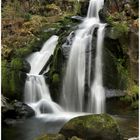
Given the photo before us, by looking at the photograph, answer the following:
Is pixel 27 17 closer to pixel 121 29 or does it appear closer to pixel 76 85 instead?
pixel 121 29

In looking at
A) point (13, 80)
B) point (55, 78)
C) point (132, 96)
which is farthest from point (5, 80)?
point (132, 96)

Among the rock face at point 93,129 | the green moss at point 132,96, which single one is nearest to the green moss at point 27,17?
the green moss at point 132,96

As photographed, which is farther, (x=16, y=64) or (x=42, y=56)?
(x=42, y=56)

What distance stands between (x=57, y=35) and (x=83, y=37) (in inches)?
106

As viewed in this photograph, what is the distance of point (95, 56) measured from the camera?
14828mm

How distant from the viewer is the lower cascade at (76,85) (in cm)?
1384

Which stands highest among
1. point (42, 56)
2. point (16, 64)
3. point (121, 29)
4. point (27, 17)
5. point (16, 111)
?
point (27, 17)

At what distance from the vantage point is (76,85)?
1448 cm

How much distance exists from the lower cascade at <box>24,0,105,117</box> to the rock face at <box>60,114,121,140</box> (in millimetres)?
3587

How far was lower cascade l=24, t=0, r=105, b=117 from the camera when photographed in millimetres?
13844

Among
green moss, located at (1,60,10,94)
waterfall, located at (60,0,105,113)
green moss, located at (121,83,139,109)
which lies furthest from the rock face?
green moss, located at (1,60,10,94)

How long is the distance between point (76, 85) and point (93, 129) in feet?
17.0

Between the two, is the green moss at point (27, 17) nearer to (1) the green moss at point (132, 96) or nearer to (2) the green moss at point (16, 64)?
(2) the green moss at point (16, 64)

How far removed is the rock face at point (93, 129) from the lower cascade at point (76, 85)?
11.8 ft
